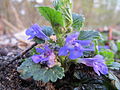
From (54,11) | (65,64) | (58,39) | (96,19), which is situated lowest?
(96,19)

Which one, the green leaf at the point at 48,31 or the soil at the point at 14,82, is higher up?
the green leaf at the point at 48,31

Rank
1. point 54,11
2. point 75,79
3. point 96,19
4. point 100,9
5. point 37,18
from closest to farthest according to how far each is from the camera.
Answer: point 54,11 < point 75,79 < point 37,18 < point 100,9 < point 96,19

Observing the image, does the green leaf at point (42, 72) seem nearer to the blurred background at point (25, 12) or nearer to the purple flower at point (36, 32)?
the purple flower at point (36, 32)

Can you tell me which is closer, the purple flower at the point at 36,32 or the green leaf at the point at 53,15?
the green leaf at the point at 53,15

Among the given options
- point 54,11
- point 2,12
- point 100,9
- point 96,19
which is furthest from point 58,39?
point 96,19

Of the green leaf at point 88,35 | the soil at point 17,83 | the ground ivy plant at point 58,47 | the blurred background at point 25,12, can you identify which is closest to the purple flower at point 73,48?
the ground ivy plant at point 58,47

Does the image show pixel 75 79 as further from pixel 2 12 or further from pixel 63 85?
pixel 2 12

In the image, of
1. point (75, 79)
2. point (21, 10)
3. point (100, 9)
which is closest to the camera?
point (75, 79)

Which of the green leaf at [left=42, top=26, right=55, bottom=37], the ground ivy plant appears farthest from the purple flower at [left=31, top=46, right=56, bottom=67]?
the green leaf at [left=42, top=26, right=55, bottom=37]
